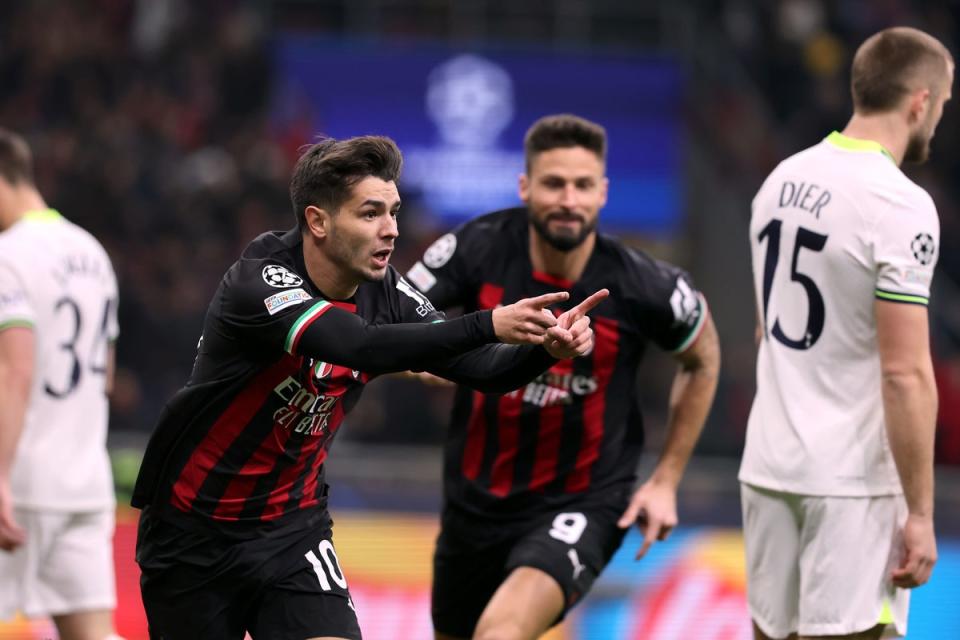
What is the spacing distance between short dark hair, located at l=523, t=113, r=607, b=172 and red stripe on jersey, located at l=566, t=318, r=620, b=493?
64cm

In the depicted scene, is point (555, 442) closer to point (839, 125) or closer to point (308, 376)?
point (308, 376)

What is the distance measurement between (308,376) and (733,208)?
11565 millimetres

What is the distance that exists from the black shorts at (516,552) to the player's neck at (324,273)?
138cm

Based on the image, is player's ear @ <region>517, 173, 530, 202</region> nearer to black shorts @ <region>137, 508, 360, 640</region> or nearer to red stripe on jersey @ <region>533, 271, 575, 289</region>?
red stripe on jersey @ <region>533, 271, 575, 289</region>

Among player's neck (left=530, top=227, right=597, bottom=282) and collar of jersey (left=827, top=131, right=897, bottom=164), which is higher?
collar of jersey (left=827, top=131, right=897, bottom=164)

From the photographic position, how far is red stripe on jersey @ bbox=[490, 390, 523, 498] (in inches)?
207

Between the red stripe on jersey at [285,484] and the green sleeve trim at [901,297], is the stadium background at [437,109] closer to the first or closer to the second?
the red stripe on jersey at [285,484]

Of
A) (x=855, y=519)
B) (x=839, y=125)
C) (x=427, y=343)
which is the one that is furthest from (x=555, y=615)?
(x=839, y=125)

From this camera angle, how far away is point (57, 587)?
19.3ft

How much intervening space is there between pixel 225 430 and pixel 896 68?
227 cm

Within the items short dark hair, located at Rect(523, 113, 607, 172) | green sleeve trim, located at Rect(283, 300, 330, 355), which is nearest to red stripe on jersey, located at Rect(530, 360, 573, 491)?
short dark hair, located at Rect(523, 113, 607, 172)

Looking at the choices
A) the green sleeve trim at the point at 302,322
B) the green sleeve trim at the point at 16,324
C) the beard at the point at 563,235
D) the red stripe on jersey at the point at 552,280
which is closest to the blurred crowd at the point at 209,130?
the green sleeve trim at the point at 16,324

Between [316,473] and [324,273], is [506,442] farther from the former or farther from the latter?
[324,273]

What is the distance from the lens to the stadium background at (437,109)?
1286 cm
